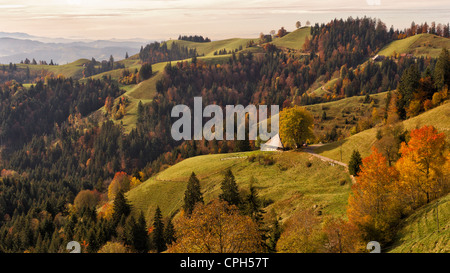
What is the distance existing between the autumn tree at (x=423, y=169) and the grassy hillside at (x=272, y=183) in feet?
38.2

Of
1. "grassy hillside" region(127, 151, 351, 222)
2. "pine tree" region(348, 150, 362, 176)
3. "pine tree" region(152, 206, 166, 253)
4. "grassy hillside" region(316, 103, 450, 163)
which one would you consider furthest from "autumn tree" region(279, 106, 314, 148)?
"pine tree" region(152, 206, 166, 253)

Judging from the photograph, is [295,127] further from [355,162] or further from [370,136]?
[355,162]

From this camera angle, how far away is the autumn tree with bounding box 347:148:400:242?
136ft

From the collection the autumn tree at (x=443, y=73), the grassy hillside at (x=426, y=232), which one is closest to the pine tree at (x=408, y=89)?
the autumn tree at (x=443, y=73)

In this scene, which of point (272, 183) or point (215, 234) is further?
point (272, 183)

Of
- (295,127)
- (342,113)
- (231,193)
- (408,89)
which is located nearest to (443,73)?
(408,89)

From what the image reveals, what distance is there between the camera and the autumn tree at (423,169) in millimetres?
49125

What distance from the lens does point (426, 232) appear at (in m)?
37.0

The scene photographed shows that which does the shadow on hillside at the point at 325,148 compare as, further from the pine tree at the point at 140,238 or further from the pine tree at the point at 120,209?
the pine tree at the point at 120,209

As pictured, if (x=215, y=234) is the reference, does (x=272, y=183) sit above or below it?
below

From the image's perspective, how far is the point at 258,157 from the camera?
4092 inches

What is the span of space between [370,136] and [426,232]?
190 ft

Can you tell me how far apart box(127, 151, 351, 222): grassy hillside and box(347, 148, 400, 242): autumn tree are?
777 cm
